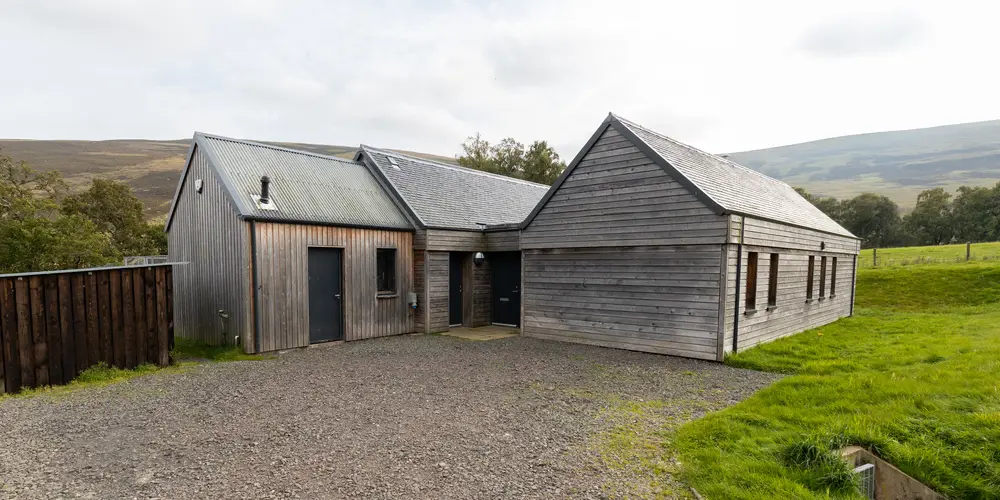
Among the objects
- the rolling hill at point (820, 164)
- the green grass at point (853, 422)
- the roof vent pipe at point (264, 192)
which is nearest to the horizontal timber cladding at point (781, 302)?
the green grass at point (853, 422)

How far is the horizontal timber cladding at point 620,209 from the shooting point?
915 cm

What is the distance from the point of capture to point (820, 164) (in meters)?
188

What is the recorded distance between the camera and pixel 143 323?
8.21 meters

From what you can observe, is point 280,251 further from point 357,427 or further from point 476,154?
point 476,154

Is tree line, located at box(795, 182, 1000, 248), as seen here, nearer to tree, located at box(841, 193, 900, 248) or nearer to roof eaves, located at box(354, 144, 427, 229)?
tree, located at box(841, 193, 900, 248)

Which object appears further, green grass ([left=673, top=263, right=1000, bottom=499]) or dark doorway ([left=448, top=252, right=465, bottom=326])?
dark doorway ([left=448, top=252, right=465, bottom=326])

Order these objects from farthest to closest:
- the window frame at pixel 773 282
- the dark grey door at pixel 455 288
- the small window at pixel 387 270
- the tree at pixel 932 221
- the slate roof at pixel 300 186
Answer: the tree at pixel 932 221, the dark grey door at pixel 455 288, the small window at pixel 387 270, the window frame at pixel 773 282, the slate roof at pixel 300 186

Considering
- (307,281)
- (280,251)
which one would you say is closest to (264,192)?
(280,251)

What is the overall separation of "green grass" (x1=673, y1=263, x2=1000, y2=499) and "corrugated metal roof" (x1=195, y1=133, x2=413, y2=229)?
8903 mm

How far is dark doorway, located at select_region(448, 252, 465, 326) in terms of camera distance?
44.9ft

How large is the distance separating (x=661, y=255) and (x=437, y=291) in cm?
617

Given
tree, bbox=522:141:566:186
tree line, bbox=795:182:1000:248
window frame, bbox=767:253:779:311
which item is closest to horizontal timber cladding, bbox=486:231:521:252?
window frame, bbox=767:253:779:311

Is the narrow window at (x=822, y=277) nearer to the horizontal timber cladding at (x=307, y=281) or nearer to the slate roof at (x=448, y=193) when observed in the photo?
the slate roof at (x=448, y=193)

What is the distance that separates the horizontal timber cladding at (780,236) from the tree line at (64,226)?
71.8ft
